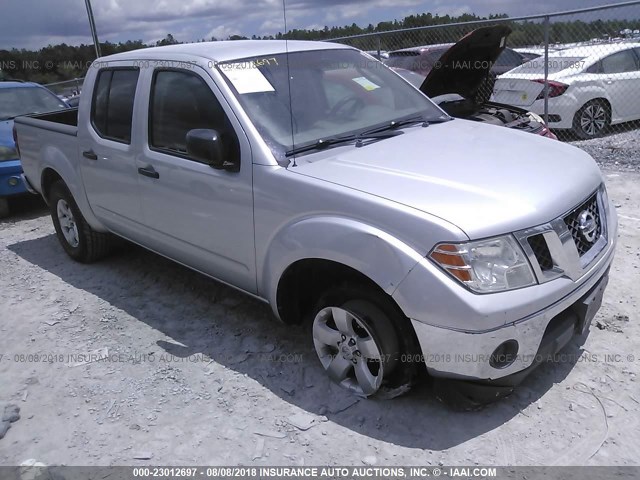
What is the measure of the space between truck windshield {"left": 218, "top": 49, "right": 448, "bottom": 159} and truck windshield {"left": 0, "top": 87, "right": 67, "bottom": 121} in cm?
608

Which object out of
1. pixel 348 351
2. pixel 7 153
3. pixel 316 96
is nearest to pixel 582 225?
pixel 348 351

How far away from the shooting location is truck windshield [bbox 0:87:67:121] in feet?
28.0

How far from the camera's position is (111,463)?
117 inches

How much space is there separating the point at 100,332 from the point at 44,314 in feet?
2.28

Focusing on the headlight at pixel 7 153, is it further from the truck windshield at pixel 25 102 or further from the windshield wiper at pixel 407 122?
the windshield wiper at pixel 407 122

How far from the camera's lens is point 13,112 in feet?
27.9

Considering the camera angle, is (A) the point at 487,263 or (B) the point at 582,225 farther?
(B) the point at 582,225

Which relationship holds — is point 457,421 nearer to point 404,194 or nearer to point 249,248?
point 404,194

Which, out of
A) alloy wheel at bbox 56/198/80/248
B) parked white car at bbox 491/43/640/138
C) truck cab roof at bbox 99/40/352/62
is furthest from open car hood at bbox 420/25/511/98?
alloy wheel at bbox 56/198/80/248

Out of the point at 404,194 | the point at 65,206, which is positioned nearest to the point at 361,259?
the point at 404,194

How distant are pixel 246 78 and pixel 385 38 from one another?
7827 mm

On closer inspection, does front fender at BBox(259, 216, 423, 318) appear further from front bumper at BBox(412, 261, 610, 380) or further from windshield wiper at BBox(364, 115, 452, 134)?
windshield wiper at BBox(364, 115, 452, 134)

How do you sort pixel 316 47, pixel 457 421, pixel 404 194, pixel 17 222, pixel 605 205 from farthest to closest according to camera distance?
1. pixel 17 222
2. pixel 316 47
3. pixel 605 205
4. pixel 457 421
5. pixel 404 194

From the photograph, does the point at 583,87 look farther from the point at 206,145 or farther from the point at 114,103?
the point at 206,145
